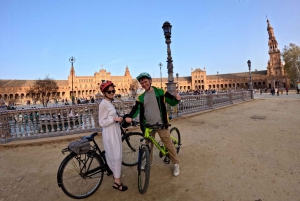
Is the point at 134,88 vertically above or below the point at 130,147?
above

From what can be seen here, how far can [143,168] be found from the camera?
116 inches

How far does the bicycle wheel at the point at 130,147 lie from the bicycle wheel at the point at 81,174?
852mm

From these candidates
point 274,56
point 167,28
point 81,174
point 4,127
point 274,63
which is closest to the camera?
point 81,174

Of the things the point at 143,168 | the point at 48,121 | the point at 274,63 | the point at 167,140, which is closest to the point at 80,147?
the point at 143,168

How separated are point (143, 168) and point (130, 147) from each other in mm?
1037

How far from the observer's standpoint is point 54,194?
10.0ft

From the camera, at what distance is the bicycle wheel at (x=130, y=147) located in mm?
3826

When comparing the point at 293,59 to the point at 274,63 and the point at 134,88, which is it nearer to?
the point at 274,63

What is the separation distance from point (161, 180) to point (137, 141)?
3.28 feet

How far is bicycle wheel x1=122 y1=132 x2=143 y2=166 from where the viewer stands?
3.83 metres

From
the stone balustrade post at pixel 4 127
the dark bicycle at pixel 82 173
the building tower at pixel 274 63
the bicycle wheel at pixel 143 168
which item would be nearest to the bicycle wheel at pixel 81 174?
the dark bicycle at pixel 82 173

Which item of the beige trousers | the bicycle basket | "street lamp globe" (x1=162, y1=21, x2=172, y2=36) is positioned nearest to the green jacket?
the beige trousers

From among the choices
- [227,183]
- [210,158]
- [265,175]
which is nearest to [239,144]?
[210,158]

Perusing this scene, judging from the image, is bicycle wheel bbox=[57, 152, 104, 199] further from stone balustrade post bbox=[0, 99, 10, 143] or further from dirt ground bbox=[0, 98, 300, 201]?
stone balustrade post bbox=[0, 99, 10, 143]
